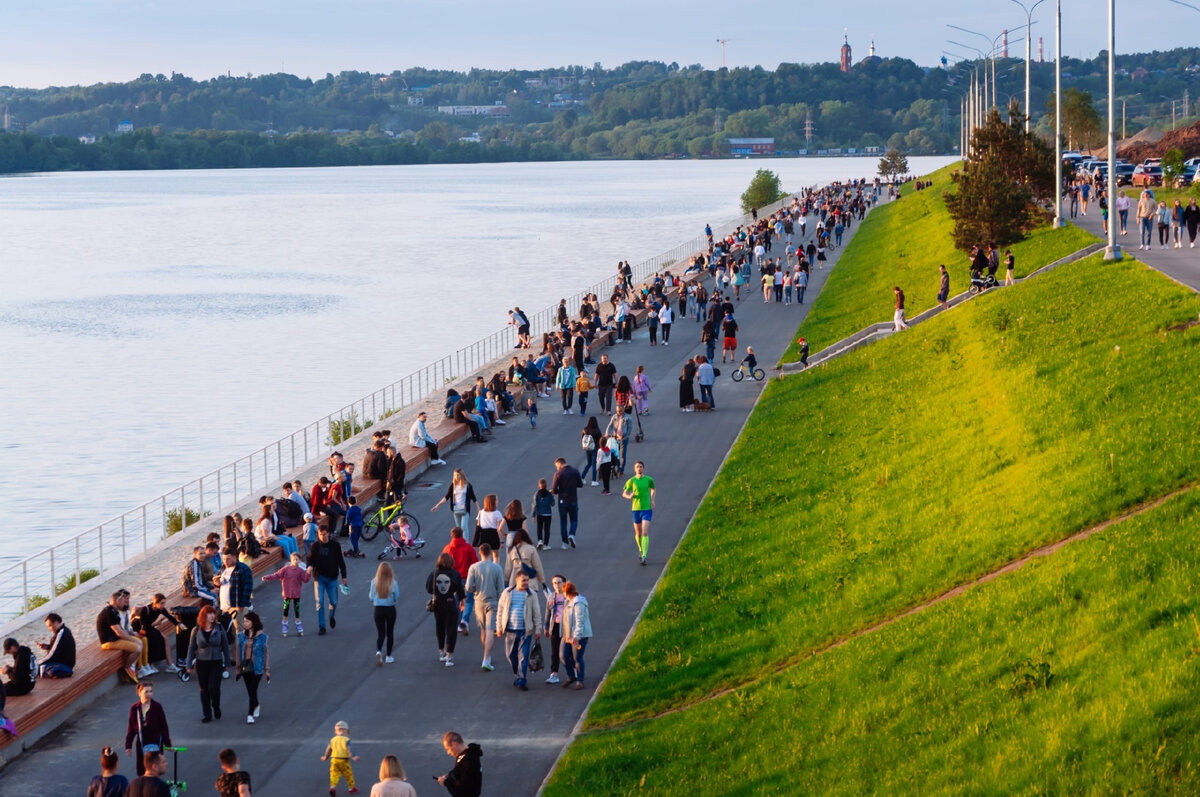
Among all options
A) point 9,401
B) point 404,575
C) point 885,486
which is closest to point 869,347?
point 885,486

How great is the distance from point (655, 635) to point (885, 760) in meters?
5.27

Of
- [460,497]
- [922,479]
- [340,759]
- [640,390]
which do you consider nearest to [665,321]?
[640,390]

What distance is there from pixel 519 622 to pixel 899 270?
129 ft

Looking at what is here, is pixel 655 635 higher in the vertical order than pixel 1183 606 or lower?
lower

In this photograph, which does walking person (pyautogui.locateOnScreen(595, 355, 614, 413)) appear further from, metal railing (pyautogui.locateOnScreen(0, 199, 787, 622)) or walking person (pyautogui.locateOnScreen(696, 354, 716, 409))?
metal railing (pyautogui.locateOnScreen(0, 199, 787, 622))

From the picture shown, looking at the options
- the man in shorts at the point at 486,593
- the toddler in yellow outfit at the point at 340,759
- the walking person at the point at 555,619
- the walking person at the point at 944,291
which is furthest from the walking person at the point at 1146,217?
the toddler in yellow outfit at the point at 340,759

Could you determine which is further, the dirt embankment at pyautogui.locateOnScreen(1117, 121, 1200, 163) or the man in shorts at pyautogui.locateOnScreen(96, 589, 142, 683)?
the dirt embankment at pyautogui.locateOnScreen(1117, 121, 1200, 163)

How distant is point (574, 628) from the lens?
51.8 ft

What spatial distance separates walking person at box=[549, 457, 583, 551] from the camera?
70.2 ft

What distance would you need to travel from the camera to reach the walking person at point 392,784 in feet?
36.9

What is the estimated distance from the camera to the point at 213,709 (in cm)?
1555

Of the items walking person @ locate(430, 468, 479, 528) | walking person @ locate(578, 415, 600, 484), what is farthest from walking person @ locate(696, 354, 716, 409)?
walking person @ locate(430, 468, 479, 528)

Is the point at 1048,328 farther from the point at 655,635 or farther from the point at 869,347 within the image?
the point at 655,635

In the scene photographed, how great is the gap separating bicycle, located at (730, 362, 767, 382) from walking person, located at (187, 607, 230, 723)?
885 inches
